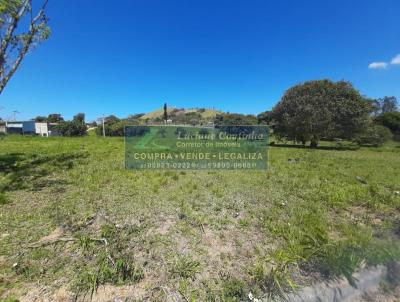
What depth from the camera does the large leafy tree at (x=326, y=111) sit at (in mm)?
16656

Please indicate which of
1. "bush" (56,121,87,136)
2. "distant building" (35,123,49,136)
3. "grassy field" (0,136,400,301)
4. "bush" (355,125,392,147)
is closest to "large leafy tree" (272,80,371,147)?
"bush" (355,125,392,147)

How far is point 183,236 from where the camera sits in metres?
2.90

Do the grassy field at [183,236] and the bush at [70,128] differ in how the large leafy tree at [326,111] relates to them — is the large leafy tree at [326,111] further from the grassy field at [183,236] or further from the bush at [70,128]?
the bush at [70,128]

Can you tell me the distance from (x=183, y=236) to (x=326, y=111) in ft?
57.2

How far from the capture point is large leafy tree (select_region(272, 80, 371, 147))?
16656mm

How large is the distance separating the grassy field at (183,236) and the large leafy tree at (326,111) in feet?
42.4

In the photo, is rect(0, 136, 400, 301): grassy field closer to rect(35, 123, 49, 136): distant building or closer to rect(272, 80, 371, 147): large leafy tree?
rect(272, 80, 371, 147): large leafy tree

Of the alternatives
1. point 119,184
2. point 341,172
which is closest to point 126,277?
point 119,184

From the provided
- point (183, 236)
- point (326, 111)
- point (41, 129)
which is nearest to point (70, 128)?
point (41, 129)

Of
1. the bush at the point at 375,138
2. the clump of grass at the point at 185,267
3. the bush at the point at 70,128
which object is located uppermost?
the bush at the point at 70,128

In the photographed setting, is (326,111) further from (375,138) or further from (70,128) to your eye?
(70,128)

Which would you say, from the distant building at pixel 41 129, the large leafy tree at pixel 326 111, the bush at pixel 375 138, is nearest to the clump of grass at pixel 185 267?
the large leafy tree at pixel 326 111

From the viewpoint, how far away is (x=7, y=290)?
192 centimetres

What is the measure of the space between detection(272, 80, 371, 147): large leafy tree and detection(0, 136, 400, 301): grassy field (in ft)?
42.4
